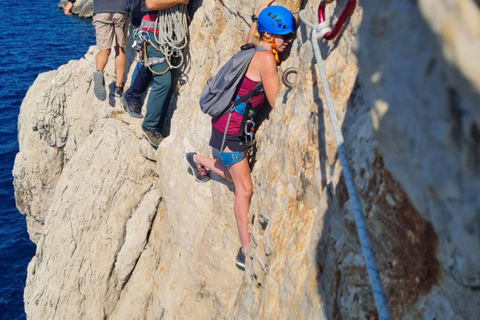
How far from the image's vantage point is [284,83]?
4957mm

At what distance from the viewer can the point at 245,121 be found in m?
5.62

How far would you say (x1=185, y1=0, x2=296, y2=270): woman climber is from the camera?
16.9 ft

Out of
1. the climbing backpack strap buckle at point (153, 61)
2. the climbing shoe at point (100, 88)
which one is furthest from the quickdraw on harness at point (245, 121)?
the climbing shoe at point (100, 88)

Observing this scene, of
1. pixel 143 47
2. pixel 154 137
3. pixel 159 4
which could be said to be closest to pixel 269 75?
pixel 159 4

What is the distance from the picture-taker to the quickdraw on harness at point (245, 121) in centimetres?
545

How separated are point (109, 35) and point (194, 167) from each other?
3438 mm

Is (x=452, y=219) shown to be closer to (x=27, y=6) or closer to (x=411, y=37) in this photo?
(x=411, y=37)

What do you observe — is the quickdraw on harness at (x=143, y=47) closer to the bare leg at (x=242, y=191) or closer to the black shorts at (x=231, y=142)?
the black shorts at (x=231, y=142)

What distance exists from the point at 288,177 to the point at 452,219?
281cm

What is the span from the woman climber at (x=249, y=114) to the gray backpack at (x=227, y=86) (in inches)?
2.9

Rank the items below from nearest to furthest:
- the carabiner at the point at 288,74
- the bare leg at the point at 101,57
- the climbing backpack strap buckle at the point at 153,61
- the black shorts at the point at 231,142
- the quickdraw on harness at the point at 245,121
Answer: the carabiner at the point at 288,74 → the quickdraw on harness at the point at 245,121 → the black shorts at the point at 231,142 → the climbing backpack strap buckle at the point at 153,61 → the bare leg at the point at 101,57

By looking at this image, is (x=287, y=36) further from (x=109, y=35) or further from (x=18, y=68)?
(x=18, y=68)

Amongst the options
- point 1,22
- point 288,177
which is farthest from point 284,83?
point 1,22

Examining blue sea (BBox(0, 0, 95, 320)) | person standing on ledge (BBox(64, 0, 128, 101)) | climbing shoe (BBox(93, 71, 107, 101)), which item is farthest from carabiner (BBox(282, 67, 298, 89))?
blue sea (BBox(0, 0, 95, 320))
